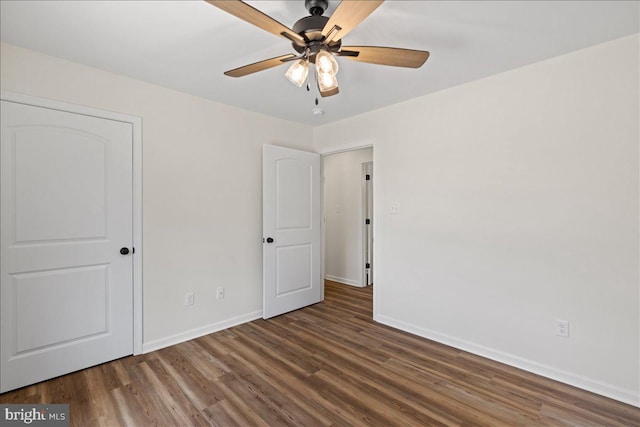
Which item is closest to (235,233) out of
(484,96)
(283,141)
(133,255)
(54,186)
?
(133,255)

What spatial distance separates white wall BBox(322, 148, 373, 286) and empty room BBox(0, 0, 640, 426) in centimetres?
146

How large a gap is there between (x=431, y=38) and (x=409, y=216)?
1.62m

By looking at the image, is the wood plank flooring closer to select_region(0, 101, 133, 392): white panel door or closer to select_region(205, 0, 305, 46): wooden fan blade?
select_region(0, 101, 133, 392): white panel door

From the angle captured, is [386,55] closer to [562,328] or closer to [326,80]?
[326,80]

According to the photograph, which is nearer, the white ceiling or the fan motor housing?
the fan motor housing

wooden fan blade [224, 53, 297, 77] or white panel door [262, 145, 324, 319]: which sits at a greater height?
wooden fan blade [224, 53, 297, 77]

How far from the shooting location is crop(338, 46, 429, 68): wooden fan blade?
4.99 ft

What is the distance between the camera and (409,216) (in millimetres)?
3006

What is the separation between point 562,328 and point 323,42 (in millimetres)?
2524

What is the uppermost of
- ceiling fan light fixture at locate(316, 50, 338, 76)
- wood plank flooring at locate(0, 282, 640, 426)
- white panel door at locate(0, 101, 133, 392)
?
ceiling fan light fixture at locate(316, 50, 338, 76)

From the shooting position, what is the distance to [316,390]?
2.03 m

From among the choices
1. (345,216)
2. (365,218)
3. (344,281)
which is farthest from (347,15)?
(344,281)
